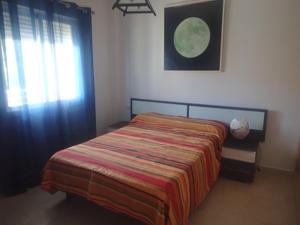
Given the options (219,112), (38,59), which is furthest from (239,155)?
(38,59)

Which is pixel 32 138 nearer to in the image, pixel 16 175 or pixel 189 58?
pixel 16 175

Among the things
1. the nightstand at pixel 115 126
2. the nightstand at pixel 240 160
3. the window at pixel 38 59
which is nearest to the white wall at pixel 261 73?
the nightstand at pixel 240 160

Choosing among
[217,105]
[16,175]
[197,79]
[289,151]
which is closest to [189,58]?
[197,79]

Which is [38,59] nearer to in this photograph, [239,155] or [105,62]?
[105,62]

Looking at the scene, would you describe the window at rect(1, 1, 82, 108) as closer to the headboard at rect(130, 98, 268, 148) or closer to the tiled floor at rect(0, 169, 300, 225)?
the tiled floor at rect(0, 169, 300, 225)

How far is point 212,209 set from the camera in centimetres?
223

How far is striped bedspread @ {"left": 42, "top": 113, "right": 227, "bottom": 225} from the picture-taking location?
1.66m

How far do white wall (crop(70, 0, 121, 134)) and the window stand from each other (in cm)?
54

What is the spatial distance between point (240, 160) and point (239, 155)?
0.21 ft

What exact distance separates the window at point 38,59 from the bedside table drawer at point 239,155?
2.18 m

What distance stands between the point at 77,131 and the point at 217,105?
80.4 inches

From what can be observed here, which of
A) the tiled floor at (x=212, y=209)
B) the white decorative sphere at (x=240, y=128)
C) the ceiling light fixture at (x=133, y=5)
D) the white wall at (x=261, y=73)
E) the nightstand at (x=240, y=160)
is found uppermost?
the ceiling light fixture at (x=133, y=5)

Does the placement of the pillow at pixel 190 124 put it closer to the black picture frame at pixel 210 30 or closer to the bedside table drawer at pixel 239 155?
the bedside table drawer at pixel 239 155

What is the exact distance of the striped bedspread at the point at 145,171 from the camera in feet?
5.44
